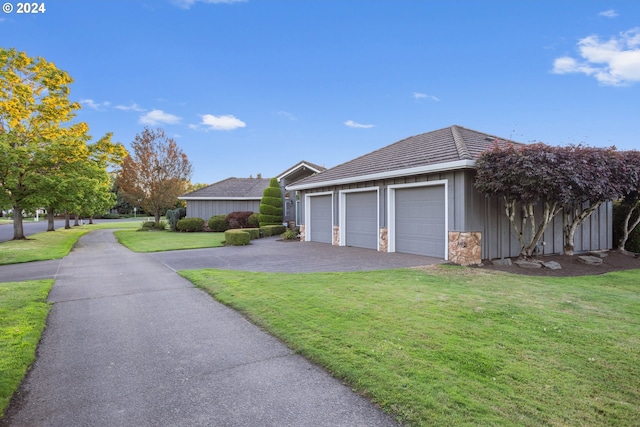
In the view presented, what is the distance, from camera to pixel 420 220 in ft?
39.9

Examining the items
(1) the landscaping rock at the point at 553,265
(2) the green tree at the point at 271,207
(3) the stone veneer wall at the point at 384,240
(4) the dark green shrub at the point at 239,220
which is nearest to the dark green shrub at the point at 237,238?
(2) the green tree at the point at 271,207

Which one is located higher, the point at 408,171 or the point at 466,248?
the point at 408,171

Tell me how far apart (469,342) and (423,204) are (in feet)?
27.2

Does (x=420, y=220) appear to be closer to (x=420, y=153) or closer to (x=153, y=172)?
(x=420, y=153)

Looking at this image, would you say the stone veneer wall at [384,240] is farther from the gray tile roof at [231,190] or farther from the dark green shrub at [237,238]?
the gray tile roof at [231,190]

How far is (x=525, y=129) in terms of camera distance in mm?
11695

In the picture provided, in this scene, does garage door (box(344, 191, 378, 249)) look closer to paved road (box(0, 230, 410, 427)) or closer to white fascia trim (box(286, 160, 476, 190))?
white fascia trim (box(286, 160, 476, 190))

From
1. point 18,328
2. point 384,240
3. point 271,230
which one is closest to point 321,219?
point 384,240

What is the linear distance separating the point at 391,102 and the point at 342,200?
25.1ft

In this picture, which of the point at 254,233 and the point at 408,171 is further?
the point at 254,233

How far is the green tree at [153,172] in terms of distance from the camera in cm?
3008

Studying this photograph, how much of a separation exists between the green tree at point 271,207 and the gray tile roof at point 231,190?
4075 mm

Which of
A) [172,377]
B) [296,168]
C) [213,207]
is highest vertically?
[296,168]

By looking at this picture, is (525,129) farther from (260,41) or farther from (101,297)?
(101,297)
